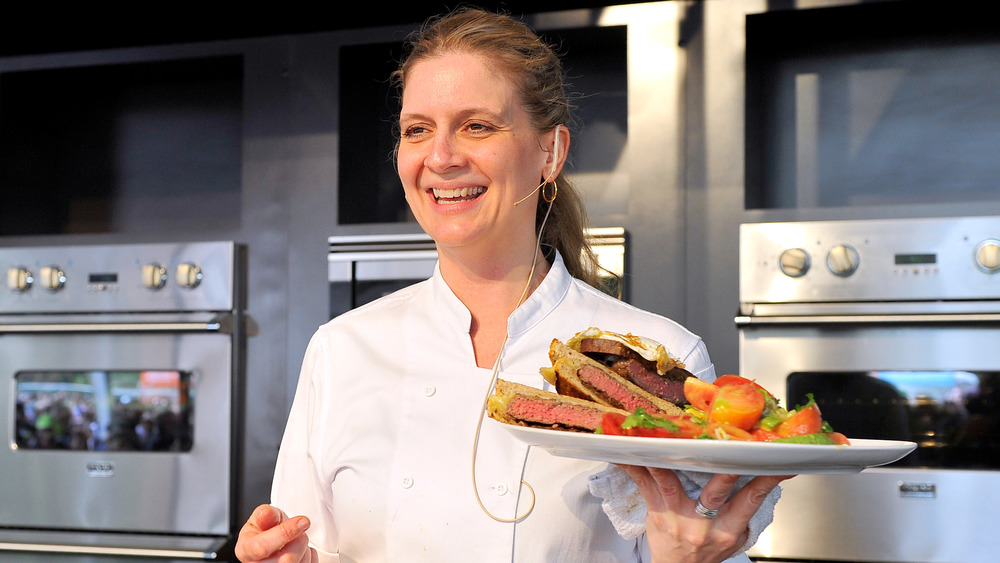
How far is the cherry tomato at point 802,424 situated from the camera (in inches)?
30.0

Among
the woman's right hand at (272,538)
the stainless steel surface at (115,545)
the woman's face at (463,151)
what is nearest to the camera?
the woman's right hand at (272,538)

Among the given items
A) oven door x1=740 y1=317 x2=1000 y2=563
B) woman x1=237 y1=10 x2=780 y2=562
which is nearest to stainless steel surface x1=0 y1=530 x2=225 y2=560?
woman x1=237 y1=10 x2=780 y2=562

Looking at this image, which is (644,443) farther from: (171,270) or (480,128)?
(171,270)

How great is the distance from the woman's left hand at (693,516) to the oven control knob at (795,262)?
3.24ft

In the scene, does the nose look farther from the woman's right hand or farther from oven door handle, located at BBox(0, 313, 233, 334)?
oven door handle, located at BBox(0, 313, 233, 334)

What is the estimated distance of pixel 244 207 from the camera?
2064mm

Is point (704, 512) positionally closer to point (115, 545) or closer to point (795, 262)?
point (795, 262)

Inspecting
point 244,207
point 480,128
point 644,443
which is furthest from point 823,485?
point 244,207

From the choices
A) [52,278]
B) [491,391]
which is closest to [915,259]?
[491,391]

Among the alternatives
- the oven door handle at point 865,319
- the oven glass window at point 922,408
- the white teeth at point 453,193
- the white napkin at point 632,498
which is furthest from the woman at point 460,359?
the oven glass window at point 922,408

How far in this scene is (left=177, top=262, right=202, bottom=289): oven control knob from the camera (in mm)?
2027

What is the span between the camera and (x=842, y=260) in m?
1.74

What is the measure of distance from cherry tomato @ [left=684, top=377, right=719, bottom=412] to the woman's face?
339 mm

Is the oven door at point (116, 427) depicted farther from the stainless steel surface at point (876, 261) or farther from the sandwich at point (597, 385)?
the sandwich at point (597, 385)
